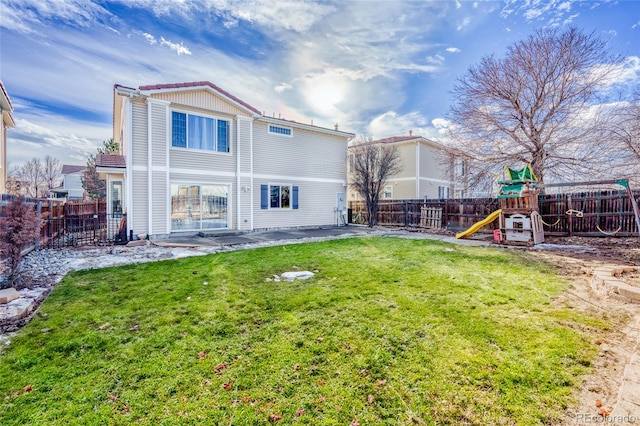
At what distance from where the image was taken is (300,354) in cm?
290

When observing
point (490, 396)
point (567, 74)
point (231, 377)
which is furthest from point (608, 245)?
point (231, 377)

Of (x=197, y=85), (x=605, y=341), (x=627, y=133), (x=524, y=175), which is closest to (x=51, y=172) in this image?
(x=197, y=85)

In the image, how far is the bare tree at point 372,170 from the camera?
16.7 meters

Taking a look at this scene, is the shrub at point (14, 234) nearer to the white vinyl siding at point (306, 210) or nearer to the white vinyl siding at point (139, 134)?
the white vinyl siding at point (139, 134)

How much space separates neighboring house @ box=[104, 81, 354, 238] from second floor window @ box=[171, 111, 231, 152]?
1.6 inches

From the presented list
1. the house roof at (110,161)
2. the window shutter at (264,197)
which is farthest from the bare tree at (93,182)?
the window shutter at (264,197)

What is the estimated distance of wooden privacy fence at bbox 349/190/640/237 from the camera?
9812 millimetres

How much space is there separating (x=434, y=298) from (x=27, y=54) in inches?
634

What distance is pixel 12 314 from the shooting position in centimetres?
388

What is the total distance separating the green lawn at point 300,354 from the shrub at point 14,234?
2.75ft

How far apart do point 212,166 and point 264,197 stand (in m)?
2.82

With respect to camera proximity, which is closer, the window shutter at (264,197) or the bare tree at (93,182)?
the window shutter at (264,197)

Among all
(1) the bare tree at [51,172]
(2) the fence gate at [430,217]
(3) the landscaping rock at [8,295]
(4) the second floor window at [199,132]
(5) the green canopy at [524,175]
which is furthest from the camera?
(1) the bare tree at [51,172]

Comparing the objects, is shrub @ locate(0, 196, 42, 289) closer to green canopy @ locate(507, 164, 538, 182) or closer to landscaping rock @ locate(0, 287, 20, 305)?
landscaping rock @ locate(0, 287, 20, 305)
